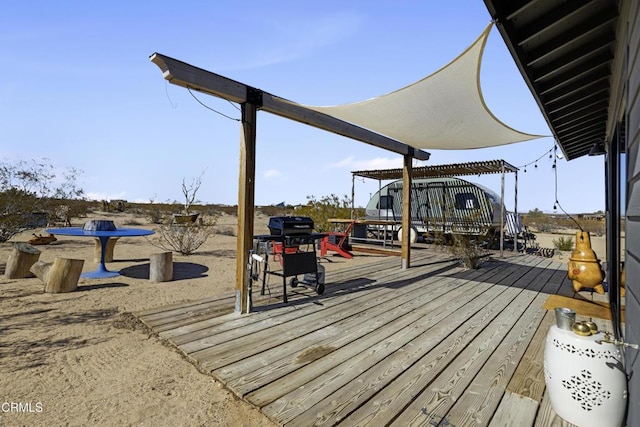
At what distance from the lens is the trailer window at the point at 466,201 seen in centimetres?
1104

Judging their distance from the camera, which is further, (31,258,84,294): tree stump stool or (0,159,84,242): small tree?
(0,159,84,242): small tree

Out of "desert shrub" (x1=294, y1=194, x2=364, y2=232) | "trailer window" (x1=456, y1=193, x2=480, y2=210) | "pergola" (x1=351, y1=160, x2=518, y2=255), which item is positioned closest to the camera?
"pergola" (x1=351, y1=160, x2=518, y2=255)

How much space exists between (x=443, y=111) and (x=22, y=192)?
39.2 ft

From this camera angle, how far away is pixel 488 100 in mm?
3414

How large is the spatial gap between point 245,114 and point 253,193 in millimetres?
904

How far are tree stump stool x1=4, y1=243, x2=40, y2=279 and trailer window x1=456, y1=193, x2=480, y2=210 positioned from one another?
11831mm

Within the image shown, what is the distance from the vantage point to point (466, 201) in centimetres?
1130

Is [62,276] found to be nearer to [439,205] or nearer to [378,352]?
[378,352]

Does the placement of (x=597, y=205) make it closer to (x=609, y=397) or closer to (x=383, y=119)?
(x=383, y=119)

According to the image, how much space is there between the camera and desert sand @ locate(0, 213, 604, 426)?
183 cm

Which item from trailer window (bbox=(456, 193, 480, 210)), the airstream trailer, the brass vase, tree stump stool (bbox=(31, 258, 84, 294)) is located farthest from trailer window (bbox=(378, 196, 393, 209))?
tree stump stool (bbox=(31, 258, 84, 294))

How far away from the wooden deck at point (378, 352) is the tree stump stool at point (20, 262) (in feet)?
11.4

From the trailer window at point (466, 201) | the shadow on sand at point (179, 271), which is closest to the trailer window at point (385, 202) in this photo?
the trailer window at point (466, 201)

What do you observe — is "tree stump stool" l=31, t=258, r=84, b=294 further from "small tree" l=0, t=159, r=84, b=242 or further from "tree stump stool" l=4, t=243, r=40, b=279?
"small tree" l=0, t=159, r=84, b=242
